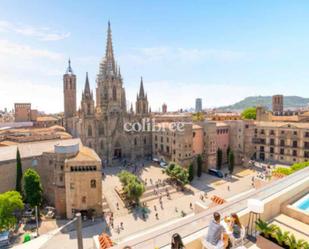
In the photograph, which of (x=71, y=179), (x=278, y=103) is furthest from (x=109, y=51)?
(x=278, y=103)

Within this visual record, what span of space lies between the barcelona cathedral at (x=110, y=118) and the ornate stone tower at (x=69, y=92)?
388cm

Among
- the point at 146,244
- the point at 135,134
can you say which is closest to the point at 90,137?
the point at 135,134

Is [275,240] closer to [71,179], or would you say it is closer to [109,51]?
[71,179]

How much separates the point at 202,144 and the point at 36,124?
52.6 metres

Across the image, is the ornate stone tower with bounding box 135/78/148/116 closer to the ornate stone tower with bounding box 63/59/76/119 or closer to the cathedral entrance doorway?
the cathedral entrance doorway

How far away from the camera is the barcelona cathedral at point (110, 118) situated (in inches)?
1954

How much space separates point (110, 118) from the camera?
171 ft

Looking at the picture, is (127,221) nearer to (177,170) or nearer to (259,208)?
(177,170)

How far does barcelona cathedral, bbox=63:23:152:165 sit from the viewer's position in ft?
163

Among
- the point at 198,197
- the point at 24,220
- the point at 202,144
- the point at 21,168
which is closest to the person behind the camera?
the point at 24,220

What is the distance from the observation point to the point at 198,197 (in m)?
34.4

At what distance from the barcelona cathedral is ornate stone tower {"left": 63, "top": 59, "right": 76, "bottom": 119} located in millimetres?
3882

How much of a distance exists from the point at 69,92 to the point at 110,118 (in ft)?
70.8

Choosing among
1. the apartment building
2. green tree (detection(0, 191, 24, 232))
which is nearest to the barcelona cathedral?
green tree (detection(0, 191, 24, 232))
